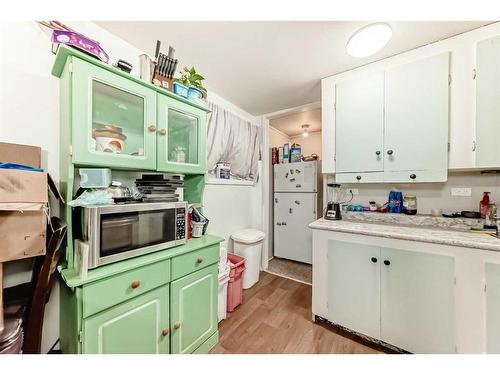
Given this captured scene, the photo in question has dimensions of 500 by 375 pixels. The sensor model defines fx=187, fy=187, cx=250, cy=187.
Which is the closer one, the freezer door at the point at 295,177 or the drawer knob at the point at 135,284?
the drawer knob at the point at 135,284

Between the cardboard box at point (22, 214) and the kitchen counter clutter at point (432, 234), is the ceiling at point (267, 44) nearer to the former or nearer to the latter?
the cardboard box at point (22, 214)

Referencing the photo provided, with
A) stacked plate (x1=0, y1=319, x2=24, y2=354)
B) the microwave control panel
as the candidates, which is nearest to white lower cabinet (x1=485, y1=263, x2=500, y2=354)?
the microwave control panel

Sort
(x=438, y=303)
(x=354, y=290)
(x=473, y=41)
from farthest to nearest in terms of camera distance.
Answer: (x=354, y=290) < (x=473, y=41) < (x=438, y=303)

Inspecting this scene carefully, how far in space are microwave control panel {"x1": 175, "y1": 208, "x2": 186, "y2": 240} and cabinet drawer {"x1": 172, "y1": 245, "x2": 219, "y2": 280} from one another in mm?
129

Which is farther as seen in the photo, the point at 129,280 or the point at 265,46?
the point at 265,46

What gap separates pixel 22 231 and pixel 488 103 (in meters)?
2.68

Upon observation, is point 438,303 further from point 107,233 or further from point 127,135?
point 127,135

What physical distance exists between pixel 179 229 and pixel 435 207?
7.13 feet

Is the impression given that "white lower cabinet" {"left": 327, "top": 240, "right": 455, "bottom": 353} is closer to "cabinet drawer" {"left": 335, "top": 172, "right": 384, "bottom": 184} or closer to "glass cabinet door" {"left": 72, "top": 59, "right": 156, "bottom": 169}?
"cabinet drawer" {"left": 335, "top": 172, "right": 384, "bottom": 184}

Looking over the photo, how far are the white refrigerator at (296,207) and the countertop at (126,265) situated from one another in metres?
2.03

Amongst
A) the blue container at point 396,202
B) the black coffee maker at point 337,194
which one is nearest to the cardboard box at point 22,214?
the black coffee maker at point 337,194

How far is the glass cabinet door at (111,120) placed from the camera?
89 cm
